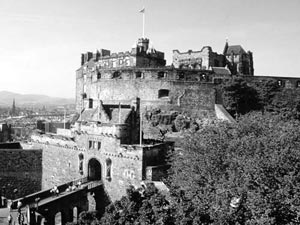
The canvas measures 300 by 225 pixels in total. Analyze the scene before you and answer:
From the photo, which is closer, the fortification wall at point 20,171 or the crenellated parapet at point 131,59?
the fortification wall at point 20,171

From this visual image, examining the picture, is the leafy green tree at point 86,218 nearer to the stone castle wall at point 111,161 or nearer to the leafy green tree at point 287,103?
the stone castle wall at point 111,161

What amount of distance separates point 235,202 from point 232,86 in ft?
94.2

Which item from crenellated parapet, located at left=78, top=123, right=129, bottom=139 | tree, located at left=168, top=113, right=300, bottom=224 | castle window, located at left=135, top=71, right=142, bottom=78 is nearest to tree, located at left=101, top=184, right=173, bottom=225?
tree, located at left=168, top=113, right=300, bottom=224

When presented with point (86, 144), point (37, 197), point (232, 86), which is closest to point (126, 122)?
point (86, 144)

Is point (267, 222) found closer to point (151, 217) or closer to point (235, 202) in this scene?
point (235, 202)

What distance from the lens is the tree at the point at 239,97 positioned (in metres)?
46.1

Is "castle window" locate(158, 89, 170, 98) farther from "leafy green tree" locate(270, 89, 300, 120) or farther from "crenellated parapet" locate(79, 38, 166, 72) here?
"leafy green tree" locate(270, 89, 300, 120)

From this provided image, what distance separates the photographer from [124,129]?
32.1 meters

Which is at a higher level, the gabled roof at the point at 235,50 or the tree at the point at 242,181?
the gabled roof at the point at 235,50

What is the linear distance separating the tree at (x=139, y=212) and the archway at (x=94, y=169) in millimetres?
16543

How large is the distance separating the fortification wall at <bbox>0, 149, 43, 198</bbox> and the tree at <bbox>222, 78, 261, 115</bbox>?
25243 millimetres

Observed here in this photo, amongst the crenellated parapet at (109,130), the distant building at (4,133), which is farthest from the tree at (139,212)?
the distant building at (4,133)

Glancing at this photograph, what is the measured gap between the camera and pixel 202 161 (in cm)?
2412

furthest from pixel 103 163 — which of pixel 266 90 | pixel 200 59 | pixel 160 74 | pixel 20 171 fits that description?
pixel 200 59
